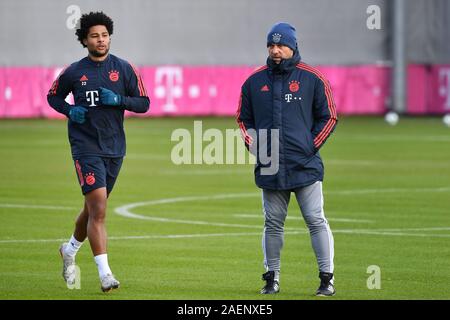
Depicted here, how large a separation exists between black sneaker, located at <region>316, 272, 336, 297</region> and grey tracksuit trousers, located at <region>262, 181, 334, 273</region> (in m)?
0.05

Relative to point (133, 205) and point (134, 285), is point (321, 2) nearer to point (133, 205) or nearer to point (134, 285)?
point (133, 205)

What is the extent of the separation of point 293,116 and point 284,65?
45 cm

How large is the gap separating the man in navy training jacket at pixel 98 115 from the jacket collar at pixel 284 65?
51.7 inches

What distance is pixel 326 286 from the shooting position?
1193 cm

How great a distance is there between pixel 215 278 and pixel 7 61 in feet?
125

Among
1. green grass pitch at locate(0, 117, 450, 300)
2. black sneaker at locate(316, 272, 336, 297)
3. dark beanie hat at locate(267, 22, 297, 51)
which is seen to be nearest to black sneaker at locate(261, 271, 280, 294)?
green grass pitch at locate(0, 117, 450, 300)

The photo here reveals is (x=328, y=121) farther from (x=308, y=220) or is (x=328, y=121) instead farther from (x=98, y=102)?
(x=98, y=102)

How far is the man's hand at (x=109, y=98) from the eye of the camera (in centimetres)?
1218

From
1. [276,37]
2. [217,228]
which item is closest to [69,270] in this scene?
[276,37]

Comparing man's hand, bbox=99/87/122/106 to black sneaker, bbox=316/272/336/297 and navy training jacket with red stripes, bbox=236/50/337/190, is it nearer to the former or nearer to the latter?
navy training jacket with red stripes, bbox=236/50/337/190

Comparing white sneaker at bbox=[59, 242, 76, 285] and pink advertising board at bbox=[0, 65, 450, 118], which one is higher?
pink advertising board at bbox=[0, 65, 450, 118]

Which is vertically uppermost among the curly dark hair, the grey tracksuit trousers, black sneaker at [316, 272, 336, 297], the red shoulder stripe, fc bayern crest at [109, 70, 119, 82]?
the curly dark hair

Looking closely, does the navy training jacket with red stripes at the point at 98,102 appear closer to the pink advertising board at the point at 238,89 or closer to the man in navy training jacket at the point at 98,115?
the man in navy training jacket at the point at 98,115

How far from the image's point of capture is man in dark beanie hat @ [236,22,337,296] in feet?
39.0
